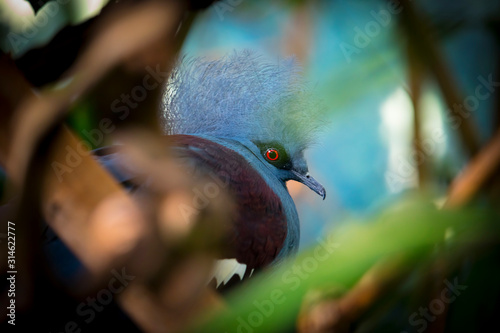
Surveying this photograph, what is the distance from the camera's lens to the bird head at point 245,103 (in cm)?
98

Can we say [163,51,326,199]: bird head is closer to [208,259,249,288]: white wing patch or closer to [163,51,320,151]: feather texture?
[163,51,320,151]: feather texture

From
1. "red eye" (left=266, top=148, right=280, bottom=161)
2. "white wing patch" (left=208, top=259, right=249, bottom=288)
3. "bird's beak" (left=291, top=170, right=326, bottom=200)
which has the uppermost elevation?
"red eye" (left=266, top=148, right=280, bottom=161)

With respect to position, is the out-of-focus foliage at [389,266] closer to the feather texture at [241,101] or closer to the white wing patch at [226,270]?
the white wing patch at [226,270]

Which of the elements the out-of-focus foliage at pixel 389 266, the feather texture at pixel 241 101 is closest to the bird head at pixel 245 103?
the feather texture at pixel 241 101

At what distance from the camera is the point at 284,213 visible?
98 centimetres

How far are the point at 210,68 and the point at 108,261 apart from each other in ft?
1.62

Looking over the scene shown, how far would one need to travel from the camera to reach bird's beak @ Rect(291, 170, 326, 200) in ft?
3.26

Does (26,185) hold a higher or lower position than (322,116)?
lower

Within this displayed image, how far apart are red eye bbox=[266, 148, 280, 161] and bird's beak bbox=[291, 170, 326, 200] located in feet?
0.19

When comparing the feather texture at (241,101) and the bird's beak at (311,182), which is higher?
the feather texture at (241,101)

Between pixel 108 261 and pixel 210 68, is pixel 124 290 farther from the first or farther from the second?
pixel 210 68

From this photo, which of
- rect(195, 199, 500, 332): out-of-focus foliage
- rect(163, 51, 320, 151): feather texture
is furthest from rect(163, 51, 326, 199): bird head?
rect(195, 199, 500, 332): out-of-focus foliage

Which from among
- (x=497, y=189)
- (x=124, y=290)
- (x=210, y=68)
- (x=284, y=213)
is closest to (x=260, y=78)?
(x=210, y=68)

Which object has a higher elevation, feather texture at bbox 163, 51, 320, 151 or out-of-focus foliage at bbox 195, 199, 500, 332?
feather texture at bbox 163, 51, 320, 151
